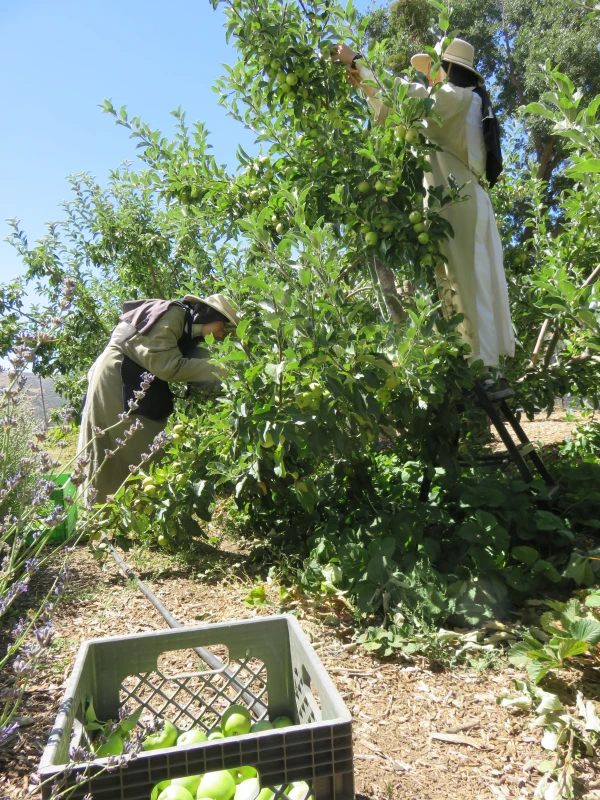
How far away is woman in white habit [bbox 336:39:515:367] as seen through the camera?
3.27 meters

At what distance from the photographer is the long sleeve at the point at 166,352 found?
4.25 meters

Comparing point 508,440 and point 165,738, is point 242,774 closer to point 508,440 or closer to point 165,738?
point 165,738

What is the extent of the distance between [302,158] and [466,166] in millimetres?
888

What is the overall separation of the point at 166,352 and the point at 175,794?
3.42 metres

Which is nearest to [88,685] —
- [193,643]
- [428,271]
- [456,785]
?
[193,643]

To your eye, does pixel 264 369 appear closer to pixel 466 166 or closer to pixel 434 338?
pixel 434 338

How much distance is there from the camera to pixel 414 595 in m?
2.49

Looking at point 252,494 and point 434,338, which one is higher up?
point 434,338

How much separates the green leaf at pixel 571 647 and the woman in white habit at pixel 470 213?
168 cm

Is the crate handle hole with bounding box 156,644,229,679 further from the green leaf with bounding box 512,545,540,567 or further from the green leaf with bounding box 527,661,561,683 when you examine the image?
the green leaf with bounding box 512,545,540,567

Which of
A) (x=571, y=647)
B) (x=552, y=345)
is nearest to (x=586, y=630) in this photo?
(x=571, y=647)

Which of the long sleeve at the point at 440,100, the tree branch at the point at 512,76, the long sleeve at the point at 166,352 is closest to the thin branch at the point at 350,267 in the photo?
the long sleeve at the point at 440,100

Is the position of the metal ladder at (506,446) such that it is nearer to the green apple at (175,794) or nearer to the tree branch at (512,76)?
the green apple at (175,794)

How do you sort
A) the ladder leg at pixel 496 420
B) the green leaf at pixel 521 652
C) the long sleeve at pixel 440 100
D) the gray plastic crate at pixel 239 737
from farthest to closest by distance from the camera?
the ladder leg at pixel 496 420
the long sleeve at pixel 440 100
the green leaf at pixel 521 652
the gray plastic crate at pixel 239 737
